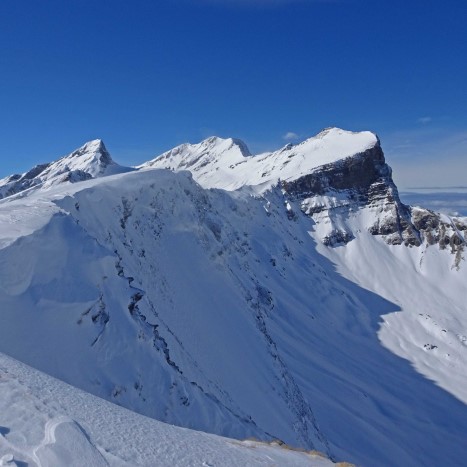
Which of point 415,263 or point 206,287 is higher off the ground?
point 206,287

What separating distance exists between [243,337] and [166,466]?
111 feet

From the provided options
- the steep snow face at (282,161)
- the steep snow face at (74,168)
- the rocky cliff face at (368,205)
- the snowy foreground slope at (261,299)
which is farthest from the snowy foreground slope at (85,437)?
the rocky cliff face at (368,205)

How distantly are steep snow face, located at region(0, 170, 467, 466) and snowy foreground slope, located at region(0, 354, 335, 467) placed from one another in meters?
6.08

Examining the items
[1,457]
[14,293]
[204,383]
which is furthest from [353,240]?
[1,457]

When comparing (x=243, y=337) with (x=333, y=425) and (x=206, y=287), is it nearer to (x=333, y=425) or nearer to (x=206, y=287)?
(x=206, y=287)

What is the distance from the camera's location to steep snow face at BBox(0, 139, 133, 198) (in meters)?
91.1

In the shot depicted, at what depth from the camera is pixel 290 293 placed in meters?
87.8

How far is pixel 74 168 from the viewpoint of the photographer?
95312mm

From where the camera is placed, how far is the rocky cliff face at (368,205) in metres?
120

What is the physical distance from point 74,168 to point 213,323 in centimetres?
6721

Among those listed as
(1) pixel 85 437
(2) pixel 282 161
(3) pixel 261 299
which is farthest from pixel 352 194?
(1) pixel 85 437

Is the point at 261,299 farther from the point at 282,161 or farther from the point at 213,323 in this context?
the point at 282,161

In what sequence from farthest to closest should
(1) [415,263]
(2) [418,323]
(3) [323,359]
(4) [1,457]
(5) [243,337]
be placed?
(1) [415,263]
(2) [418,323]
(3) [323,359]
(5) [243,337]
(4) [1,457]

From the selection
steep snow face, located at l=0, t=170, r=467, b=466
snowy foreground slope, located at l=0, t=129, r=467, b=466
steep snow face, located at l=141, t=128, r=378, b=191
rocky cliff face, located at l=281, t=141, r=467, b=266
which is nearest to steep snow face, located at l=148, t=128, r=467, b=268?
rocky cliff face, located at l=281, t=141, r=467, b=266
